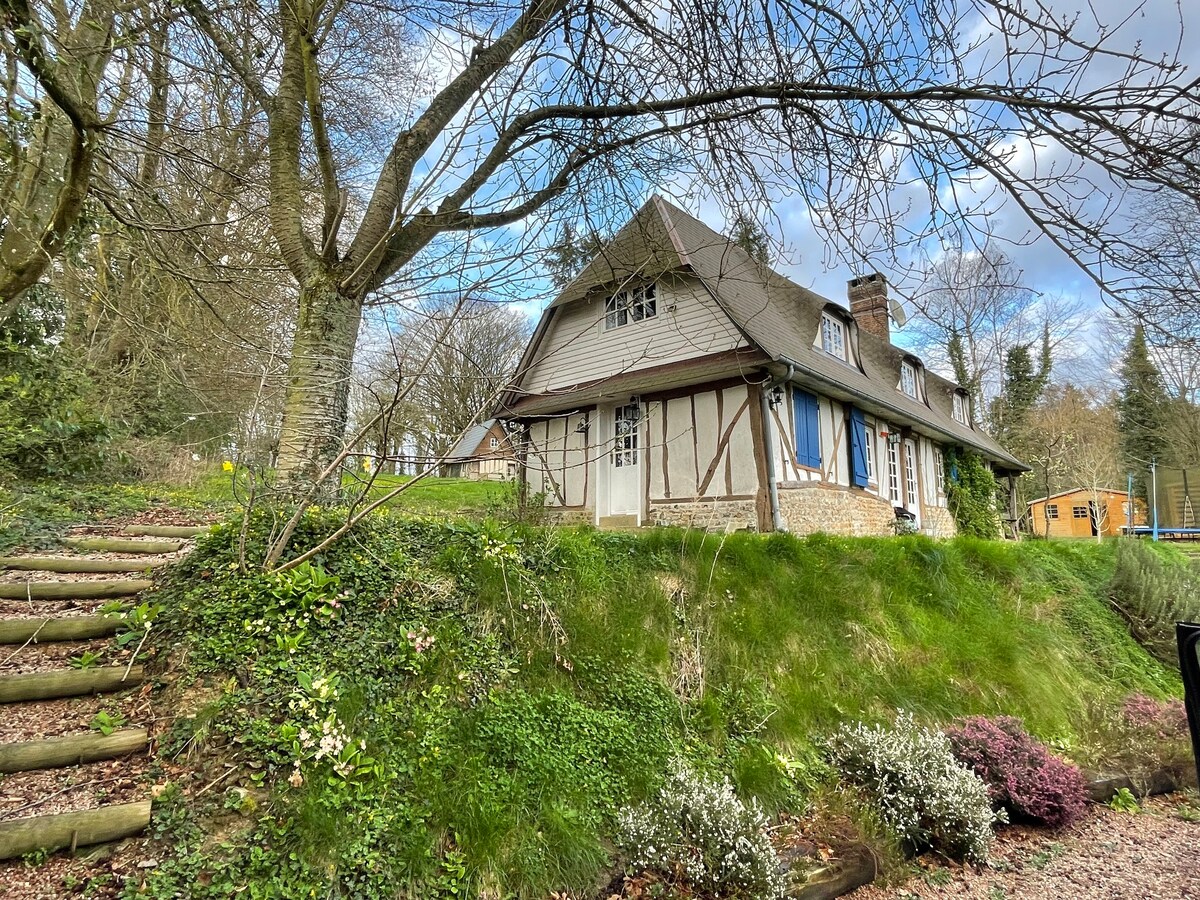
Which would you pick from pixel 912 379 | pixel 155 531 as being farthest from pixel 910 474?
pixel 155 531

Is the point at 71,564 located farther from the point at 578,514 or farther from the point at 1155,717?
the point at 1155,717

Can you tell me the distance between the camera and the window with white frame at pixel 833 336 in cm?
1162

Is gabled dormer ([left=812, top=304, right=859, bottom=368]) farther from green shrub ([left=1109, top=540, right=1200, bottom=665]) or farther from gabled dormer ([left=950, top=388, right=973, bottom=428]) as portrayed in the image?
gabled dormer ([left=950, top=388, right=973, bottom=428])

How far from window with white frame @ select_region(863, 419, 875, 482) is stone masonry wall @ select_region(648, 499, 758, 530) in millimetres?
3677

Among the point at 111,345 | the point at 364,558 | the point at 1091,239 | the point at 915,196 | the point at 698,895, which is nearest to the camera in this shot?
the point at 1091,239

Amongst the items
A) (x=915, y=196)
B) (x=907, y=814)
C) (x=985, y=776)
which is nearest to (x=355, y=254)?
(x=915, y=196)

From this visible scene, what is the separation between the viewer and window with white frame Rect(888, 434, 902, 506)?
41.5 ft

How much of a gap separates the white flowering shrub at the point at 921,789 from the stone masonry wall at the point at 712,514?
16.4 ft

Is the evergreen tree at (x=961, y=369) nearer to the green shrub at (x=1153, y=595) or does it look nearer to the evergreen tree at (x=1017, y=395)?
the evergreen tree at (x=1017, y=395)

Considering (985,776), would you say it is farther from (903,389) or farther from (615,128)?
(903,389)

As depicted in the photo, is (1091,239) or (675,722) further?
(675,722)

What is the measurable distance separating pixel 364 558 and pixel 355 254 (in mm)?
3012

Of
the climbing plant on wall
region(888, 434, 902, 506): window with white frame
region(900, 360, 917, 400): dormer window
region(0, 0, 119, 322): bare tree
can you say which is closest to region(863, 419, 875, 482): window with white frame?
region(888, 434, 902, 506): window with white frame

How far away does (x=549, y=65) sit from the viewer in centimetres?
339
